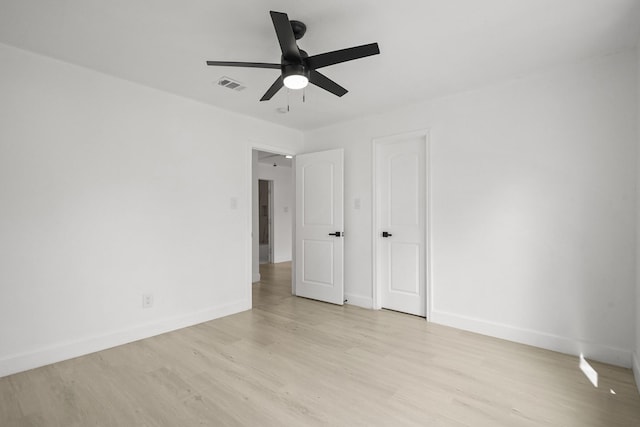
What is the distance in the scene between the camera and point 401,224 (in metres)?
4.01

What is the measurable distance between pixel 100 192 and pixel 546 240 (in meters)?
4.03

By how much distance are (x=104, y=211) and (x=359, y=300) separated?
3.04m

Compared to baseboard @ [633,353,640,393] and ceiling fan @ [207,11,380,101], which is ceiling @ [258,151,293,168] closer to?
ceiling fan @ [207,11,380,101]

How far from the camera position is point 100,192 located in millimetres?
2949

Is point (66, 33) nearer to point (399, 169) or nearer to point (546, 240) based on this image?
point (399, 169)

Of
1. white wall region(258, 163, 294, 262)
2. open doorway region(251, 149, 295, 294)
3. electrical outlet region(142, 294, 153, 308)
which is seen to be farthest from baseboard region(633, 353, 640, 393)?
white wall region(258, 163, 294, 262)

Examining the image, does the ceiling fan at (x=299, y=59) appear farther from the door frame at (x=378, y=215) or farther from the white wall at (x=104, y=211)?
the door frame at (x=378, y=215)

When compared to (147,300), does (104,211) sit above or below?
above

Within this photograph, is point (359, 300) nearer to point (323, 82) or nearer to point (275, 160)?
point (323, 82)

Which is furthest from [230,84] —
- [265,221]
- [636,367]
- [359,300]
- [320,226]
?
[265,221]

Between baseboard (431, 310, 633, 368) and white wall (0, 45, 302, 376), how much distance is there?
8.22 feet

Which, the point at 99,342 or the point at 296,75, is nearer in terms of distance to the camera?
the point at 296,75

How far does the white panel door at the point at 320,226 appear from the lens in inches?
173

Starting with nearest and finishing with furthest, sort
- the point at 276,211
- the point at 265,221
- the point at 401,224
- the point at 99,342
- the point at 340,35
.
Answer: the point at 340,35 < the point at 99,342 < the point at 401,224 < the point at 276,211 < the point at 265,221
